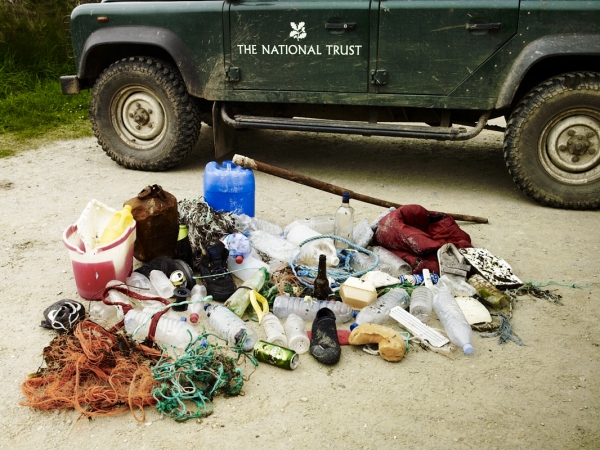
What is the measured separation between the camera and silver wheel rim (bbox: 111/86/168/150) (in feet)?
20.8

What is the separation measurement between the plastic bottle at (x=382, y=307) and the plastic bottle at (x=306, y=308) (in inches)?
3.3

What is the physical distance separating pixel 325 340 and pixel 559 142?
3303mm

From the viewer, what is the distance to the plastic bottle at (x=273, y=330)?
136 inches

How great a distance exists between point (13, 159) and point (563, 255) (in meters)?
5.71

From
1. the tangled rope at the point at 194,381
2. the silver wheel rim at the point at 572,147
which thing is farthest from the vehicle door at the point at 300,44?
the tangled rope at the point at 194,381

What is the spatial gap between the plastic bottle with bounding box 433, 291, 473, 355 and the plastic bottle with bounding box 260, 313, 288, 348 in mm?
955

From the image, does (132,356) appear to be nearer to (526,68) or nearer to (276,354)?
(276,354)

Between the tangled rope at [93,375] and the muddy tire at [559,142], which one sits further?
the muddy tire at [559,142]

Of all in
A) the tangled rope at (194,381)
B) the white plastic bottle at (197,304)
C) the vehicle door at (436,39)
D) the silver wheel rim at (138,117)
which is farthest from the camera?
the silver wheel rim at (138,117)

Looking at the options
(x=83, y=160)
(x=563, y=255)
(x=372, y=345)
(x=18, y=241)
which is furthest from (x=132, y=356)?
(x=83, y=160)

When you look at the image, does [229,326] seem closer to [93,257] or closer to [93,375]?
[93,375]

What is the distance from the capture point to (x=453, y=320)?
142 inches

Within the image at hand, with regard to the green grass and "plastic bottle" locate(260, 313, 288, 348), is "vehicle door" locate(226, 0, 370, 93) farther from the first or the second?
the green grass

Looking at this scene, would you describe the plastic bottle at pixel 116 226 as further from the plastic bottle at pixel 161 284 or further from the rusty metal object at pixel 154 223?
the plastic bottle at pixel 161 284
